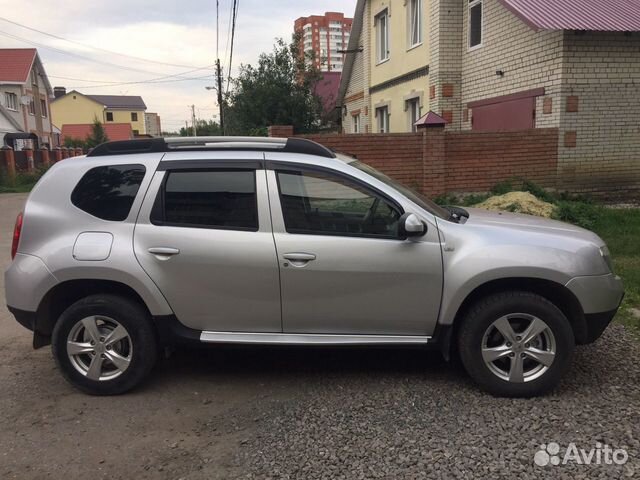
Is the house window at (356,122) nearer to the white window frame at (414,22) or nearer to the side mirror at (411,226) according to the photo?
the white window frame at (414,22)

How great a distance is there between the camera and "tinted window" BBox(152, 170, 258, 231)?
408 centimetres

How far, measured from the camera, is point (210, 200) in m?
4.14

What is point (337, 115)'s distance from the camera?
2528 centimetres

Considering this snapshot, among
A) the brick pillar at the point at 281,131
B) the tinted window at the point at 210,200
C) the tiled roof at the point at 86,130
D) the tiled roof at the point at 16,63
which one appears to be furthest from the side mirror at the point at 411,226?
the tiled roof at the point at 86,130

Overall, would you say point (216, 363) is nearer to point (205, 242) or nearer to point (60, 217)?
point (205, 242)

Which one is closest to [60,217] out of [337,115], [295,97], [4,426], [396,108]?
[4,426]

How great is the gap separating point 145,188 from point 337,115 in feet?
71.6

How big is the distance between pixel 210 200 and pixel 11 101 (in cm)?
4545

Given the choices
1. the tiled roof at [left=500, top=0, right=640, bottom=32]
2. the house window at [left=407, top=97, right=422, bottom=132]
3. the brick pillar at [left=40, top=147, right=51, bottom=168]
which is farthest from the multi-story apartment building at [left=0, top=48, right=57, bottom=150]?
the tiled roof at [left=500, top=0, right=640, bottom=32]

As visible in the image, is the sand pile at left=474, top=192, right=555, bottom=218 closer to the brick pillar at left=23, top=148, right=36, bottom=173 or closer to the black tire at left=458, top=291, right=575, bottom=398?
the black tire at left=458, top=291, right=575, bottom=398

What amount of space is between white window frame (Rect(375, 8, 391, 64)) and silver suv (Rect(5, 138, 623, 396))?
16.2 m

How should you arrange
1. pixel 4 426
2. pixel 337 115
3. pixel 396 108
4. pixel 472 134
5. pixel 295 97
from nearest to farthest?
pixel 4 426, pixel 472 134, pixel 396 108, pixel 295 97, pixel 337 115

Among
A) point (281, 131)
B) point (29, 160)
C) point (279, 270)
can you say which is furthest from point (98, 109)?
point (279, 270)

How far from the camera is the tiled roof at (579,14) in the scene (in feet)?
36.7
